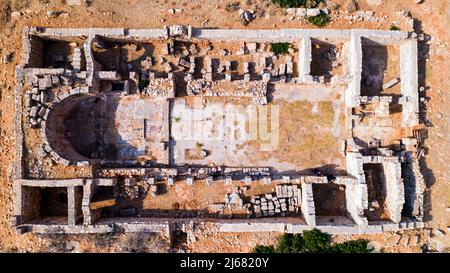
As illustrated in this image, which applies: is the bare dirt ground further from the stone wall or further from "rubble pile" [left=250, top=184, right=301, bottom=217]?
"rubble pile" [left=250, top=184, right=301, bottom=217]

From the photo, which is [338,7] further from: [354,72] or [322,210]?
[322,210]

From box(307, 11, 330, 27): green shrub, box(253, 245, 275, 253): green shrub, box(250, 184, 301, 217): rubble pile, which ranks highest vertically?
box(307, 11, 330, 27): green shrub

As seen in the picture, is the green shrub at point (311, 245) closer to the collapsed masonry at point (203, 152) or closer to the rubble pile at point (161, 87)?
the collapsed masonry at point (203, 152)

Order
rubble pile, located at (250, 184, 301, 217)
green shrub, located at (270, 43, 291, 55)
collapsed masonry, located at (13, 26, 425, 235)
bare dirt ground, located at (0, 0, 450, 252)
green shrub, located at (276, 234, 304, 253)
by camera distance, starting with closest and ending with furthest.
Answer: collapsed masonry, located at (13, 26, 425, 235)
green shrub, located at (276, 234, 304, 253)
bare dirt ground, located at (0, 0, 450, 252)
rubble pile, located at (250, 184, 301, 217)
green shrub, located at (270, 43, 291, 55)

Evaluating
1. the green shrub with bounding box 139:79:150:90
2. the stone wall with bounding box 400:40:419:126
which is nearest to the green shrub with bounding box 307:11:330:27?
the stone wall with bounding box 400:40:419:126

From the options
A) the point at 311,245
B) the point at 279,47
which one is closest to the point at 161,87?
the point at 279,47

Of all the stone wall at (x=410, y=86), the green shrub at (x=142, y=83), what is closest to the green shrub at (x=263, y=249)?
the stone wall at (x=410, y=86)
